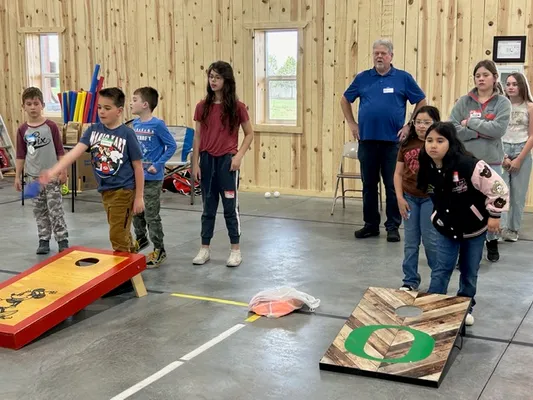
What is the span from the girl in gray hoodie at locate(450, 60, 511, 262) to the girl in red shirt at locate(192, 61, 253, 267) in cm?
162

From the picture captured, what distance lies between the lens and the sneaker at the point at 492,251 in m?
5.50

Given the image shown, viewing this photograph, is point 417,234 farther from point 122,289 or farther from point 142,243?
point 142,243

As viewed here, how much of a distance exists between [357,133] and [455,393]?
361 centimetres

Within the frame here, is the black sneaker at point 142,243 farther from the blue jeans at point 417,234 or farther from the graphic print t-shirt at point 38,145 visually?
the blue jeans at point 417,234

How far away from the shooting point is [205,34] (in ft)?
30.2

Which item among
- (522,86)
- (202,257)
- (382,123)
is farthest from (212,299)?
(522,86)

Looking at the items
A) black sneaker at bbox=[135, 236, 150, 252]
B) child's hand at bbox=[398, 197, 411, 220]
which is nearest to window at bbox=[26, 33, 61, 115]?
black sneaker at bbox=[135, 236, 150, 252]

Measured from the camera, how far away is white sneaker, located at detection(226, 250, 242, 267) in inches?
213

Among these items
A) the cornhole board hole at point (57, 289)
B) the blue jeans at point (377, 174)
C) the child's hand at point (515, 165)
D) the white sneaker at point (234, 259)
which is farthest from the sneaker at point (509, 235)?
the cornhole board hole at point (57, 289)

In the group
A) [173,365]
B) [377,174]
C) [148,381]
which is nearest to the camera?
Result: [148,381]

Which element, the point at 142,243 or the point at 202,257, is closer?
the point at 202,257

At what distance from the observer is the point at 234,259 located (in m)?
5.41

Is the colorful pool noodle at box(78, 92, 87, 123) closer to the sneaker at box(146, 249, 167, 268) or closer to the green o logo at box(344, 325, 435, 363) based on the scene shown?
the sneaker at box(146, 249, 167, 268)

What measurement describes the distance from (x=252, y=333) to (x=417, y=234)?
128 cm
